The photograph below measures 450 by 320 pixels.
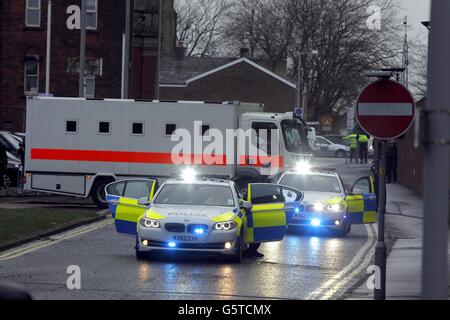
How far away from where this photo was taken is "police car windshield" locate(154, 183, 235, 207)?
18.5m

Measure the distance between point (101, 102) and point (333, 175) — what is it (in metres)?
8.31

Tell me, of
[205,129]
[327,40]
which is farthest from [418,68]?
[205,129]

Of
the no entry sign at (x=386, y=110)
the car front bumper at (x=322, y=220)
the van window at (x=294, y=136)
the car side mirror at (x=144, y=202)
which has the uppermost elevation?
the no entry sign at (x=386, y=110)

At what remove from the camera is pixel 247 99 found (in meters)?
78.8

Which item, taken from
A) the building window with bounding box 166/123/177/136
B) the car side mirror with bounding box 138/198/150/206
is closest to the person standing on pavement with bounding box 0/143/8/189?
the building window with bounding box 166/123/177/136

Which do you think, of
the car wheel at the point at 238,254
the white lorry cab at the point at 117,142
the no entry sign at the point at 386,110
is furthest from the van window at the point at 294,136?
the no entry sign at the point at 386,110

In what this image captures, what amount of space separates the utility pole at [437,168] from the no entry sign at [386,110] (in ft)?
14.9

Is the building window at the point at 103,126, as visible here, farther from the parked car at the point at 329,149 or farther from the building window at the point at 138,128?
the parked car at the point at 329,149

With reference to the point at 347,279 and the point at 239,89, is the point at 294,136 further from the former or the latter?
the point at 239,89

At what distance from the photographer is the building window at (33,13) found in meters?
53.6

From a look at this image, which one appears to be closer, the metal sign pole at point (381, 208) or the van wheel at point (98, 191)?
the metal sign pole at point (381, 208)

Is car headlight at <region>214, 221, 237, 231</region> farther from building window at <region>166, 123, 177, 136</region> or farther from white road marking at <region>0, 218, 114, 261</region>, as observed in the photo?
building window at <region>166, 123, 177, 136</region>
